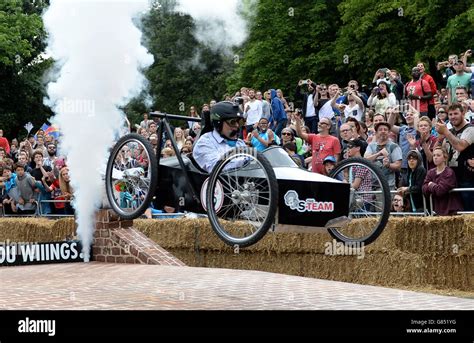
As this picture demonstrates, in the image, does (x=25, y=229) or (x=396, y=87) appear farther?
(x=25, y=229)

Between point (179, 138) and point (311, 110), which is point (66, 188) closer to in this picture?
point (179, 138)

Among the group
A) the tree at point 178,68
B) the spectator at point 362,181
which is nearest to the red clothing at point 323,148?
the spectator at point 362,181

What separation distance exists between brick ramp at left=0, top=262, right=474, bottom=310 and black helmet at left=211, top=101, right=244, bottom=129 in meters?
2.40

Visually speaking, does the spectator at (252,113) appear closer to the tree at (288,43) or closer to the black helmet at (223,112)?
the black helmet at (223,112)

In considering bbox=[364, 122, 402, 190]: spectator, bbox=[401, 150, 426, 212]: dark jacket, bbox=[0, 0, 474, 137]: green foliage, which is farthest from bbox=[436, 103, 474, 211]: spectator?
bbox=[0, 0, 474, 137]: green foliage

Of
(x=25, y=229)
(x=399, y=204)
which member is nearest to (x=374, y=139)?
(x=399, y=204)

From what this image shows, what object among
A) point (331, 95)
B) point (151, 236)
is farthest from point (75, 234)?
point (331, 95)

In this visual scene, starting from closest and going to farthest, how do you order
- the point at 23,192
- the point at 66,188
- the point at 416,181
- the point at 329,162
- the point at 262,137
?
the point at 329,162 < the point at 416,181 < the point at 262,137 < the point at 66,188 < the point at 23,192

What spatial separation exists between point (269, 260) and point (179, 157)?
7.41 m

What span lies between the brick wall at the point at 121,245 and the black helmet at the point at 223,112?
7584 mm

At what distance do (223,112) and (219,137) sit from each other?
0.32 meters

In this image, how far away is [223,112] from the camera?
10398 mm

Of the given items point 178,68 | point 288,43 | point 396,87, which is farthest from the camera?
point 178,68
